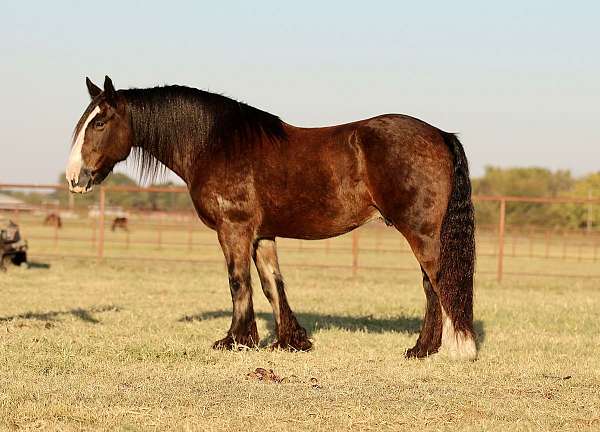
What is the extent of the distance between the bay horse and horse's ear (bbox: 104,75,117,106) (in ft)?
0.04

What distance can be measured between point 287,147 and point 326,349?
1.94m

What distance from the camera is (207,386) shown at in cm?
582

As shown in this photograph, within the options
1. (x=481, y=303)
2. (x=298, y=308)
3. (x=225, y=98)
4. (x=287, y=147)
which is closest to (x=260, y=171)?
(x=287, y=147)

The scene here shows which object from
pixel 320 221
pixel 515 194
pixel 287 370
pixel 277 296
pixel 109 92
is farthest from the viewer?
pixel 515 194

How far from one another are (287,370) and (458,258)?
1.73 meters

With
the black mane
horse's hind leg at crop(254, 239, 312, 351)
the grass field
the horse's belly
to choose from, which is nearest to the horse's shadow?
the grass field

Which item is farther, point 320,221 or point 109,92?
point 109,92

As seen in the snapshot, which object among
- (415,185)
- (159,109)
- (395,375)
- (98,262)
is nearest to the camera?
(395,375)

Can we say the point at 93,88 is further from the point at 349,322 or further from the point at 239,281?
the point at 349,322

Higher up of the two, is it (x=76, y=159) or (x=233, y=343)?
(x=76, y=159)

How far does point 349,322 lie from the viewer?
392 inches

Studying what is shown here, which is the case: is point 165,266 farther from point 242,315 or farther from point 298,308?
point 242,315

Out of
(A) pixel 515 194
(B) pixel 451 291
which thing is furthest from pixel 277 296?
(A) pixel 515 194

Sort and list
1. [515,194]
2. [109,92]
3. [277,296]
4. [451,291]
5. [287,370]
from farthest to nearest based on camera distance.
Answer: [515,194] < [277,296] < [109,92] < [451,291] < [287,370]
